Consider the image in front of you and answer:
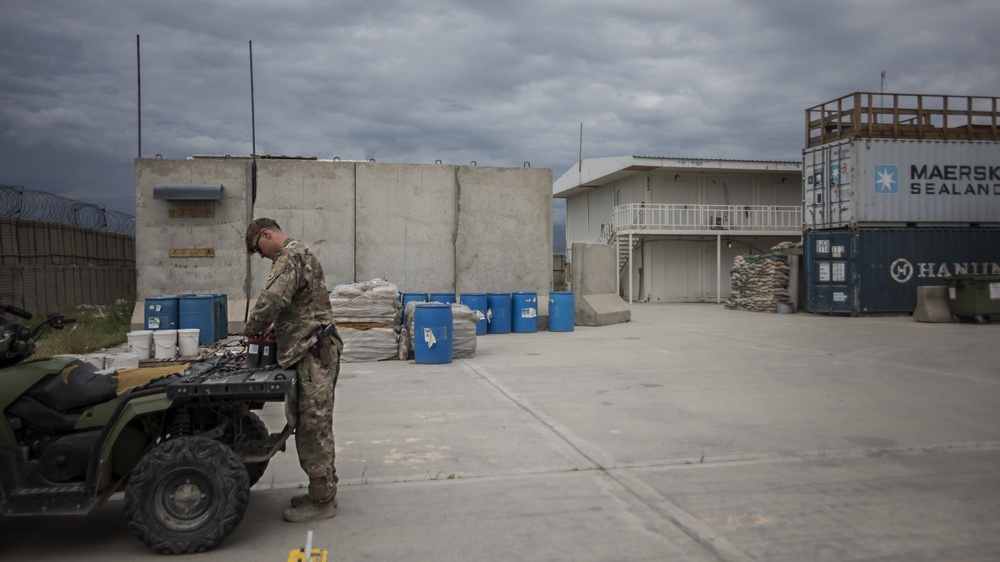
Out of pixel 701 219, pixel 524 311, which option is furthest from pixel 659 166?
pixel 524 311

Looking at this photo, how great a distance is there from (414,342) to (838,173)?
15.3m

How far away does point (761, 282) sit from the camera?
78.6ft

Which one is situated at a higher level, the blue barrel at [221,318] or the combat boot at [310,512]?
the blue barrel at [221,318]

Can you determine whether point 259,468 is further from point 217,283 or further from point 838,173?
point 838,173

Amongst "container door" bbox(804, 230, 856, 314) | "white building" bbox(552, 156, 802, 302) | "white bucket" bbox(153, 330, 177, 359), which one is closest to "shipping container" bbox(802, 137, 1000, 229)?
"container door" bbox(804, 230, 856, 314)

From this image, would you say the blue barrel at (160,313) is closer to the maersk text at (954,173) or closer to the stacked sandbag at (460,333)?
the stacked sandbag at (460,333)

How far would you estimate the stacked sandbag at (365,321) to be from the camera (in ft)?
38.4

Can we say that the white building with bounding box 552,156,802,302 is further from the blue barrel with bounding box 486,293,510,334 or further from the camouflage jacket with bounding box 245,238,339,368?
the camouflage jacket with bounding box 245,238,339,368

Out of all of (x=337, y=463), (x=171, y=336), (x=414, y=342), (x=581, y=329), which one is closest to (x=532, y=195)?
(x=581, y=329)

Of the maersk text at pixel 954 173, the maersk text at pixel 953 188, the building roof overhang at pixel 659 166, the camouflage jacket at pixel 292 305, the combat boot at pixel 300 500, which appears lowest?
the combat boot at pixel 300 500

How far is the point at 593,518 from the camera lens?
4496 millimetres

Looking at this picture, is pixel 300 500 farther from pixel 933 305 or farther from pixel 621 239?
pixel 621 239

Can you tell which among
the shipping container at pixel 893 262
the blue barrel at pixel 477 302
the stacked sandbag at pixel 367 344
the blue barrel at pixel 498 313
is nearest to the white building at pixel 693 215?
the shipping container at pixel 893 262

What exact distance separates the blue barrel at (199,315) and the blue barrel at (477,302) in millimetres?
4878
